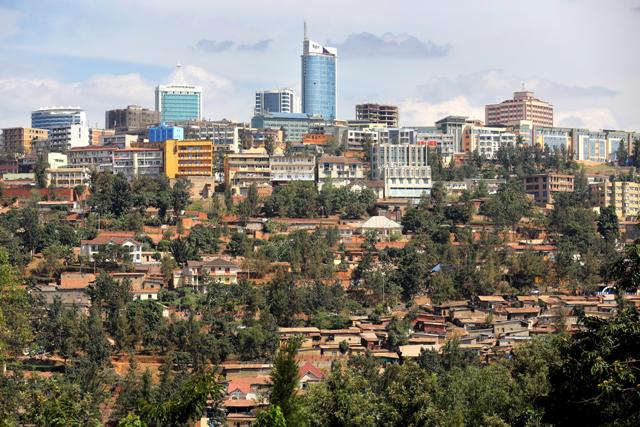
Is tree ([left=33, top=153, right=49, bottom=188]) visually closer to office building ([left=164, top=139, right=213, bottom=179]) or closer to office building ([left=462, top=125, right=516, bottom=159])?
office building ([left=164, top=139, right=213, bottom=179])

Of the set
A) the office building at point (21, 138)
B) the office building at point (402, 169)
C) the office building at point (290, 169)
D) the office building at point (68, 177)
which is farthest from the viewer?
the office building at point (21, 138)

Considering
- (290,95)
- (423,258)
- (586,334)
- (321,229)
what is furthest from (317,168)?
(586,334)

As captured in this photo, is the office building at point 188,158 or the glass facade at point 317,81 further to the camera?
the glass facade at point 317,81

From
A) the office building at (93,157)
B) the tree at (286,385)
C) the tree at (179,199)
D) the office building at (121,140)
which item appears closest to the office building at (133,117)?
the office building at (121,140)

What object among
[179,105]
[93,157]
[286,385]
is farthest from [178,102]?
[286,385]

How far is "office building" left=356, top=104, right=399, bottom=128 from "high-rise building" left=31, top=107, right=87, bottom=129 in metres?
14.5

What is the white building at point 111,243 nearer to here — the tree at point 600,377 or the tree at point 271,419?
the tree at point 600,377

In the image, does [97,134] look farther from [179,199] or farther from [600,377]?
[600,377]

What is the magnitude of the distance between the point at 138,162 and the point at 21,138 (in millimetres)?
14053

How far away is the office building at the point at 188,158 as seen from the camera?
1596 inches

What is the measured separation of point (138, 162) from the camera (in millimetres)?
41750

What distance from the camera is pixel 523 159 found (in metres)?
47.0

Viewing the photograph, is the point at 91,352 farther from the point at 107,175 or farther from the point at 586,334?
the point at 586,334

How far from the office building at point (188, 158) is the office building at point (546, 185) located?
11532 mm
